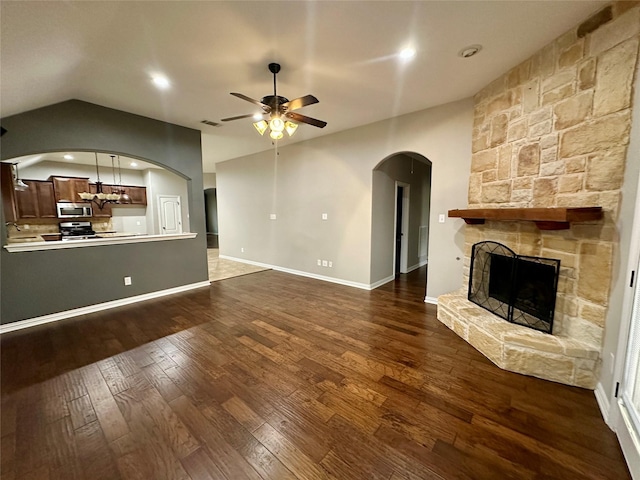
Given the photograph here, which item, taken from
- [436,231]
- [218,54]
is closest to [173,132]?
[218,54]

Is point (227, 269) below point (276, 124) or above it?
below

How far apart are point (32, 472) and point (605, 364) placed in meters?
3.86

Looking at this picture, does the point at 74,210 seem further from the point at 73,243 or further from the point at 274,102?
the point at 274,102

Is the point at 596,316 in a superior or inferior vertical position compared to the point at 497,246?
inferior

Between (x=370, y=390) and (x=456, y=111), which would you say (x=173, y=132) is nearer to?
(x=456, y=111)

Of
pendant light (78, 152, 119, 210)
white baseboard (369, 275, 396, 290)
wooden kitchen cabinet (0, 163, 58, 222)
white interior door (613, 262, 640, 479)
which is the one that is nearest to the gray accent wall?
white baseboard (369, 275, 396, 290)

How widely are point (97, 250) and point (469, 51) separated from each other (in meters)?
5.27

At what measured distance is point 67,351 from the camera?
8.53 ft

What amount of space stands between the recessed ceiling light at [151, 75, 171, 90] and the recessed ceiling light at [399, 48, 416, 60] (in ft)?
8.42

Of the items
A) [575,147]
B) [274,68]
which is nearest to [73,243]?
[274,68]

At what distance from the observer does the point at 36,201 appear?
6262 millimetres

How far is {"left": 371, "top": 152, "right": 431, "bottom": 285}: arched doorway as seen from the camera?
467 cm

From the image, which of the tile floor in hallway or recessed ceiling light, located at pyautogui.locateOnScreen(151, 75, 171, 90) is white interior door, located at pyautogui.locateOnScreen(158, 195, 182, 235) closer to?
the tile floor in hallway

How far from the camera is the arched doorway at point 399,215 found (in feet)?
15.3
